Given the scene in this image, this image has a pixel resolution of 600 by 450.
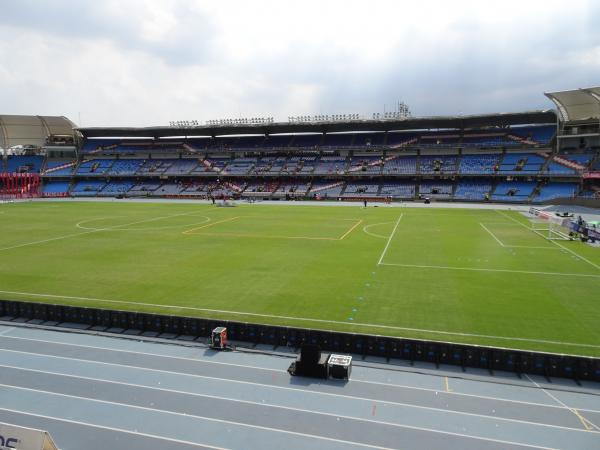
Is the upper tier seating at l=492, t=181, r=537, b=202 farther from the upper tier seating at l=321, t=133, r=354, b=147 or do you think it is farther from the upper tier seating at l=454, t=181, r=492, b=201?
the upper tier seating at l=321, t=133, r=354, b=147

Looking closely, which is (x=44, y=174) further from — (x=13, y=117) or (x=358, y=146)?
(x=358, y=146)

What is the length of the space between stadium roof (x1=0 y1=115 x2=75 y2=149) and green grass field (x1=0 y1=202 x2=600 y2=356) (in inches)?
2390

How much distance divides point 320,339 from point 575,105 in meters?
66.1

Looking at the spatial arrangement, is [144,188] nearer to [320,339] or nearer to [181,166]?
[181,166]

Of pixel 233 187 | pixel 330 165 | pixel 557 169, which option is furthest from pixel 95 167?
pixel 557 169

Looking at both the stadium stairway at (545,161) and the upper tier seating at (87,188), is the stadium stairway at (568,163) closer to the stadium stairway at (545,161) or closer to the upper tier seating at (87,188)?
the stadium stairway at (545,161)

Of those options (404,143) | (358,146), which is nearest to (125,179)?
(358,146)

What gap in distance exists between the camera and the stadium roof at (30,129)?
87000 millimetres

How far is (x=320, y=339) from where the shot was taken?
13.5m

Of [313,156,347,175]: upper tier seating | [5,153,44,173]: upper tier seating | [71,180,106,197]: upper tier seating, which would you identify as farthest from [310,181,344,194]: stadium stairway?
[5,153,44,173]: upper tier seating

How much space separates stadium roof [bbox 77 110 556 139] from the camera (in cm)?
7000

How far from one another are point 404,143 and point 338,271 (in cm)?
6173

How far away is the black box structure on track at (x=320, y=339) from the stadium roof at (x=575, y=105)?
199ft

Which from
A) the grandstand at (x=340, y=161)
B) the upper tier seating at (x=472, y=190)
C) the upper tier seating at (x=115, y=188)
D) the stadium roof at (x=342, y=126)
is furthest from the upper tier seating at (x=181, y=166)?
the upper tier seating at (x=472, y=190)
